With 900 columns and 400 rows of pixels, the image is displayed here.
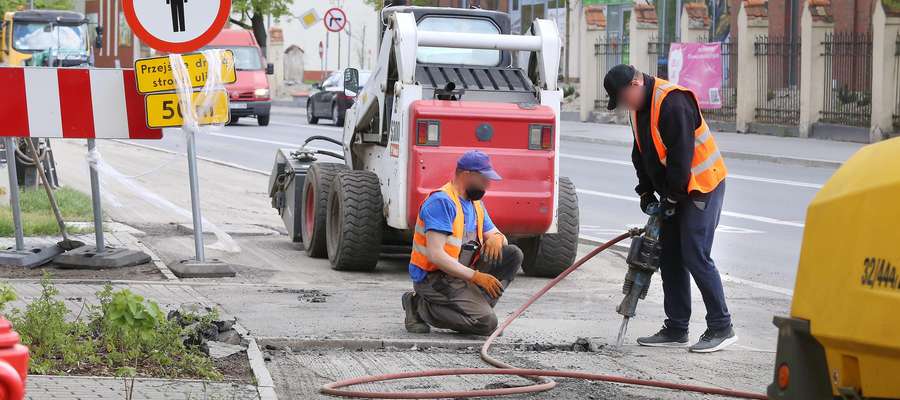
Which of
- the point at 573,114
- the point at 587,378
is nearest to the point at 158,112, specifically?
the point at 587,378

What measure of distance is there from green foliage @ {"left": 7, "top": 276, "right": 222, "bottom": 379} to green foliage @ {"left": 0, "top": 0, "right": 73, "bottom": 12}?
65092mm

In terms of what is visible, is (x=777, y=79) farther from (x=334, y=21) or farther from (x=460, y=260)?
(x=460, y=260)

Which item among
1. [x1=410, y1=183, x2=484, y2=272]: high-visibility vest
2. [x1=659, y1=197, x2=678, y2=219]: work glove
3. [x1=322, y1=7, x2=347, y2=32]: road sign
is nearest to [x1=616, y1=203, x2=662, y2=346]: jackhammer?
[x1=659, y1=197, x2=678, y2=219]: work glove

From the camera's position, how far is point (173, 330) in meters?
6.91

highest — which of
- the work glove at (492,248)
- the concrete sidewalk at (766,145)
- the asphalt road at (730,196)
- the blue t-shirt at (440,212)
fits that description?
the blue t-shirt at (440,212)

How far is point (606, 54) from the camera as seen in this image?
140ft

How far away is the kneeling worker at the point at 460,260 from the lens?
8.16m

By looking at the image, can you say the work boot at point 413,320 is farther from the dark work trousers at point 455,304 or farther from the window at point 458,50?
the window at point 458,50

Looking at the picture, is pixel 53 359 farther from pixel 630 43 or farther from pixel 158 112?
pixel 630 43

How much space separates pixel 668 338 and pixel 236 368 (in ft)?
8.69

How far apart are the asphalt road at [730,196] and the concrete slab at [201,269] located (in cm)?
412

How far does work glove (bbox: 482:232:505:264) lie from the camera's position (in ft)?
27.3

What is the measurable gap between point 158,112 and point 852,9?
29.2 m

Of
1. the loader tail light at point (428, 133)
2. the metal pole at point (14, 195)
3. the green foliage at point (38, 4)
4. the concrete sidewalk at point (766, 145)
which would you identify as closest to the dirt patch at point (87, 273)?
the metal pole at point (14, 195)
